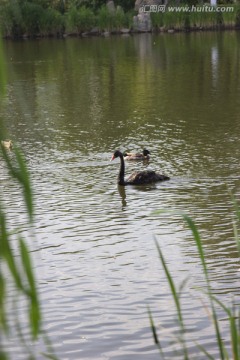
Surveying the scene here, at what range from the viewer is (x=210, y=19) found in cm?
4872

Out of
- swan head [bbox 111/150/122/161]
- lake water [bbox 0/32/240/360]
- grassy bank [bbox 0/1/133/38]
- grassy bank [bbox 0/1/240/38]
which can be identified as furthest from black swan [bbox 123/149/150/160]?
grassy bank [bbox 0/1/133/38]

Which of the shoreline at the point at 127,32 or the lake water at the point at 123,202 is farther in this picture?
the shoreline at the point at 127,32

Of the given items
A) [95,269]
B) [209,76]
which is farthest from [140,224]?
[209,76]

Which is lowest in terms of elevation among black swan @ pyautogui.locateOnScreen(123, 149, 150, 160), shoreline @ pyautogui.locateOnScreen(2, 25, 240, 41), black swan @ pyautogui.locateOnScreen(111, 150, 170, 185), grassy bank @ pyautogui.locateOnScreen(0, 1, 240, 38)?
shoreline @ pyautogui.locateOnScreen(2, 25, 240, 41)

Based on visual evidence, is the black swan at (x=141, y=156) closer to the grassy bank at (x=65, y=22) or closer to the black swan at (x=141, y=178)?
the black swan at (x=141, y=178)

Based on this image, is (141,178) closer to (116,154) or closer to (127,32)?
(116,154)

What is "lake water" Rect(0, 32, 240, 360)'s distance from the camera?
7.12m

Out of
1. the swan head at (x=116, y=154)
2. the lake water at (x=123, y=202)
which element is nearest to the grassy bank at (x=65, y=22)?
the lake water at (x=123, y=202)

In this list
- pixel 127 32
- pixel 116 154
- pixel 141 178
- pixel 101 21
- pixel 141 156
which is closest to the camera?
pixel 141 178

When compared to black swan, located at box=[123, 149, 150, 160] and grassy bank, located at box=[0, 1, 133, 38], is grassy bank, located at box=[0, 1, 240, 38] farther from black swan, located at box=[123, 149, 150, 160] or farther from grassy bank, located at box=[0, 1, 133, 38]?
black swan, located at box=[123, 149, 150, 160]

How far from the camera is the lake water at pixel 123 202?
7117 mm

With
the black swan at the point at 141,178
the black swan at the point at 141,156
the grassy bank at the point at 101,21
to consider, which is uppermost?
the black swan at the point at 141,178

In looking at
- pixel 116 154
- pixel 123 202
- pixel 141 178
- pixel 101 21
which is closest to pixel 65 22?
pixel 101 21

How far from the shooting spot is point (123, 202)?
40.0 ft
